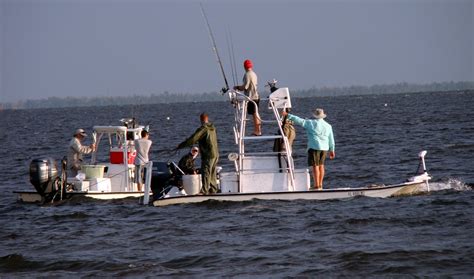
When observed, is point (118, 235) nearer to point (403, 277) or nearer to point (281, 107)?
point (281, 107)

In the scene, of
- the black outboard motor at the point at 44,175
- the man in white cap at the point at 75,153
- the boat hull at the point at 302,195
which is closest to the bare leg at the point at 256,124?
the boat hull at the point at 302,195

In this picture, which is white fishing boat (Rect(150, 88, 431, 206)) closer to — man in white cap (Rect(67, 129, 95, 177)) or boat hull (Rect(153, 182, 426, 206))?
boat hull (Rect(153, 182, 426, 206))

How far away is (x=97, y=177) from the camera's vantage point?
66.0ft

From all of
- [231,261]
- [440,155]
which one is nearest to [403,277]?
[231,261]

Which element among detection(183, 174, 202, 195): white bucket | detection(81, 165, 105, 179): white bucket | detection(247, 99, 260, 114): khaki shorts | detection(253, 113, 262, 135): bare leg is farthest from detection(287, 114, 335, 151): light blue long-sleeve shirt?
detection(81, 165, 105, 179): white bucket

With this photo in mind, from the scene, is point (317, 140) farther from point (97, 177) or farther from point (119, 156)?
point (97, 177)

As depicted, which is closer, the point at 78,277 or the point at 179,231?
the point at 78,277

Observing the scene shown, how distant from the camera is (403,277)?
485 inches

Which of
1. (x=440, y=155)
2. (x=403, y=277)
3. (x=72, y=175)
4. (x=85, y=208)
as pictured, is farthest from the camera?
(x=440, y=155)

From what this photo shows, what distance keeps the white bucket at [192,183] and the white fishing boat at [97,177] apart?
1.90 metres

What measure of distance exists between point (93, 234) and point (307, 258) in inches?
180

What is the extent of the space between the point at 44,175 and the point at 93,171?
105cm

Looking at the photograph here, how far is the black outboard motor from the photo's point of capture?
19594 millimetres

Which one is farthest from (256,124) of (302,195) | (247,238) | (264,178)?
(247,238)
